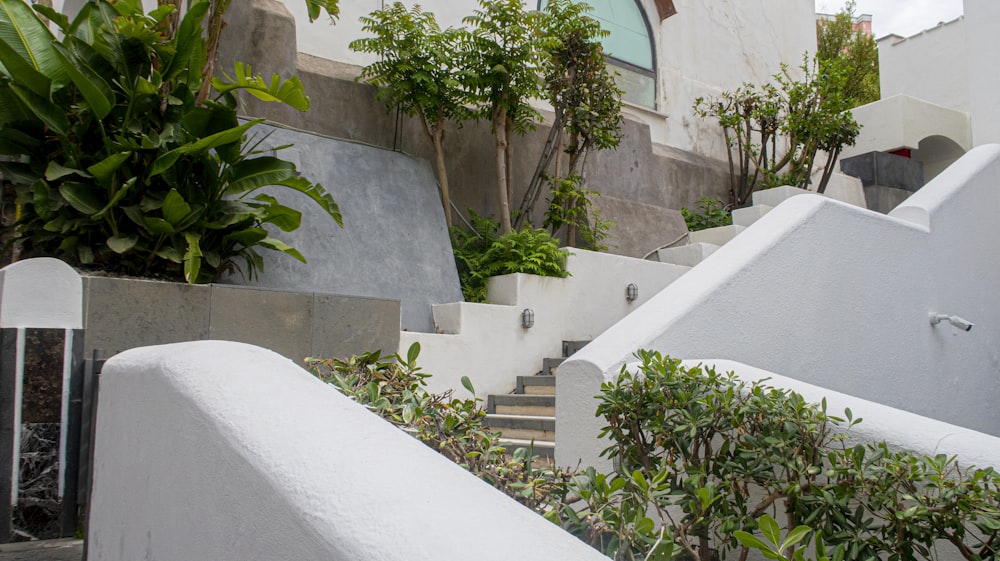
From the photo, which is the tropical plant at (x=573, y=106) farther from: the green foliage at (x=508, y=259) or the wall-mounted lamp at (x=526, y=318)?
the wall-mounted lamp at (x=526, y=318)

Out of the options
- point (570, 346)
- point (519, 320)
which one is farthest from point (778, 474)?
point (570, 346)

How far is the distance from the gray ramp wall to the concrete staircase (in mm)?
955

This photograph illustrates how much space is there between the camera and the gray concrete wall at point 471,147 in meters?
6.97

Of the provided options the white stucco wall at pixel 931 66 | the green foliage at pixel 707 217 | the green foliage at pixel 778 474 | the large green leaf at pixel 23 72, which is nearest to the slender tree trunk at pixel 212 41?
the large green leaf at pixel 23 72

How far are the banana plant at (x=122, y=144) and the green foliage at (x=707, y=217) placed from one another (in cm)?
615

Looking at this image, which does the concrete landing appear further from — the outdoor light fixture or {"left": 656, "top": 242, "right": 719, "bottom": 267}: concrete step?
{"left": 656, "top": 242, "right": 719, "bottom": 267}: concrete step

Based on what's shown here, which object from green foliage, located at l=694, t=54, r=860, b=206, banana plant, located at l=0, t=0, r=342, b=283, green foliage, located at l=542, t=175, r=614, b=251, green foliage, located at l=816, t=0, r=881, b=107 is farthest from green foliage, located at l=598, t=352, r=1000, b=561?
green foliage, located at l=816, t=0, r=881, b=107

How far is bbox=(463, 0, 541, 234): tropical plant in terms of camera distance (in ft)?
24.3

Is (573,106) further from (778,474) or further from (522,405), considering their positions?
(778,474)

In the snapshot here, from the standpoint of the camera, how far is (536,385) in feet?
21.9

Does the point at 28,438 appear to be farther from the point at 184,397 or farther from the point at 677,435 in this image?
the point at 677,435

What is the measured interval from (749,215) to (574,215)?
225 cm

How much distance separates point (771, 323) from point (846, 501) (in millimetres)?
2177

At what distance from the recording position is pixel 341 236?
6.58m
